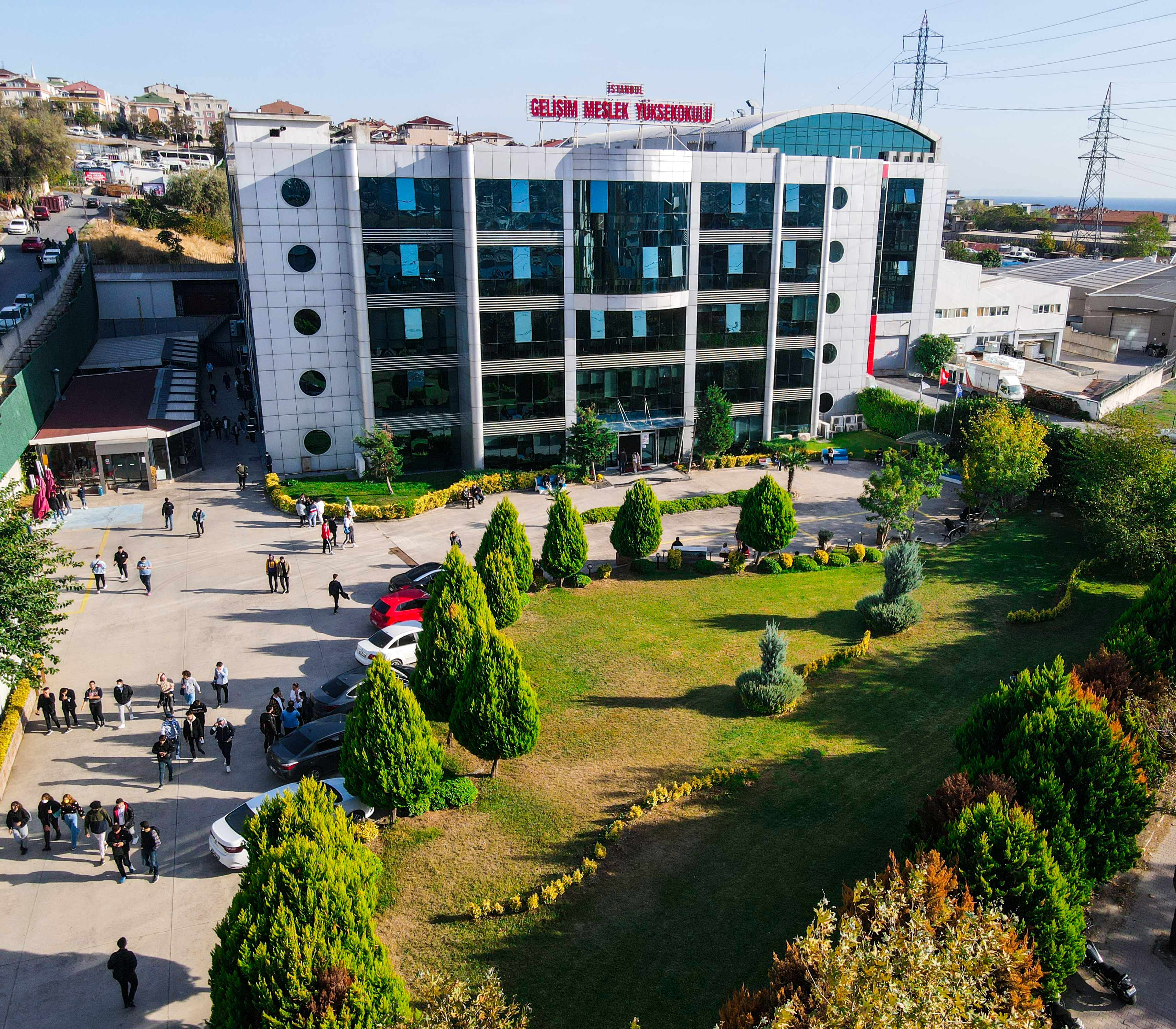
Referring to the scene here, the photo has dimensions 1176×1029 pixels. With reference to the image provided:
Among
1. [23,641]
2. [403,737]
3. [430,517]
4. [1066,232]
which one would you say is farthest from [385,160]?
[1066,232]

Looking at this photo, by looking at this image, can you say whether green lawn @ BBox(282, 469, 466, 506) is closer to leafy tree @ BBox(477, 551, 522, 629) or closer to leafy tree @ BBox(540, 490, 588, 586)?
leafy tree @ BBox(540, 490, 588, 586)

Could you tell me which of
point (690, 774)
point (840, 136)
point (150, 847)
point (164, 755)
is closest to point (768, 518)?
point (690, 774)

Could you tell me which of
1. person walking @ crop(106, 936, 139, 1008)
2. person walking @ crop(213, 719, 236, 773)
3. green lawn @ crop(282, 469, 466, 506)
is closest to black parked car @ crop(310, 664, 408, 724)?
person walking @ crop(213, 719, 236, 773)

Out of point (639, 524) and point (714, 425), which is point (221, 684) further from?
point (714, 425)

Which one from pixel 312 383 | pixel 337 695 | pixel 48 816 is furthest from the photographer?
pixel 312 383

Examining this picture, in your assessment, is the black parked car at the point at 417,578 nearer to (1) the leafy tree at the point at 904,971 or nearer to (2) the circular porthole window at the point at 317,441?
(2) the circular porthole window at the point at 317,441

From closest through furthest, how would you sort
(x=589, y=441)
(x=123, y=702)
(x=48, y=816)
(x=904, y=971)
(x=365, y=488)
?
(x=904, y=971), (x=48, y=816), (x=123, y=702), (x=365, y=488), (x=589, y=441)

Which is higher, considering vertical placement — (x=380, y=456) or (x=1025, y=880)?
(x=380, y=456)
